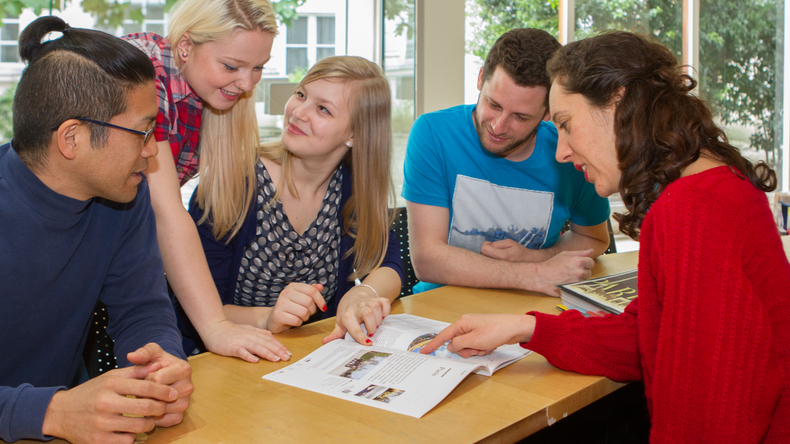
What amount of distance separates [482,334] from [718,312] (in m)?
0.42

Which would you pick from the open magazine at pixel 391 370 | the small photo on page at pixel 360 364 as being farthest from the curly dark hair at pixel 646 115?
the small photo on page at pixel 360 364

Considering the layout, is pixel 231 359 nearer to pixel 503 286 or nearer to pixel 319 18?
pixel 503 286

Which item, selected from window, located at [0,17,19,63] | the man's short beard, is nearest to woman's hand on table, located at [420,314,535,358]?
the man's short beard

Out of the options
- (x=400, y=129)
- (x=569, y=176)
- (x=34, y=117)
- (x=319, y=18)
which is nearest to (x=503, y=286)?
(x=569, y=176)

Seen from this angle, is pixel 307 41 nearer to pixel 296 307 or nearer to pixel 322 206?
pixel 322 206

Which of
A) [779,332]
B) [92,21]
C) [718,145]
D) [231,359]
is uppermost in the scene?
[92,21]

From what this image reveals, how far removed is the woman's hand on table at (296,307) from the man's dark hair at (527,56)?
94cm

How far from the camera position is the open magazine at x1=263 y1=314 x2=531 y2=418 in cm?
96

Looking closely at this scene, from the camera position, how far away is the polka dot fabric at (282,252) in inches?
63.5

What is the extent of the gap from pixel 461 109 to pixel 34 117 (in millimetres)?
1409

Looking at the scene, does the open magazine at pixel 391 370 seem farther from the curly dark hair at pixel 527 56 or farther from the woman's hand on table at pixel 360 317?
the curly dark hair at pixel 527 56

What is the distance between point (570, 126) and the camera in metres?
1.16

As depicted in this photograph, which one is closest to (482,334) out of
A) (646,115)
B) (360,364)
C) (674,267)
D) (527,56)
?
(360,364)

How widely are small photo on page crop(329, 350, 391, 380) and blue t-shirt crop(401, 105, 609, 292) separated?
0.83m
